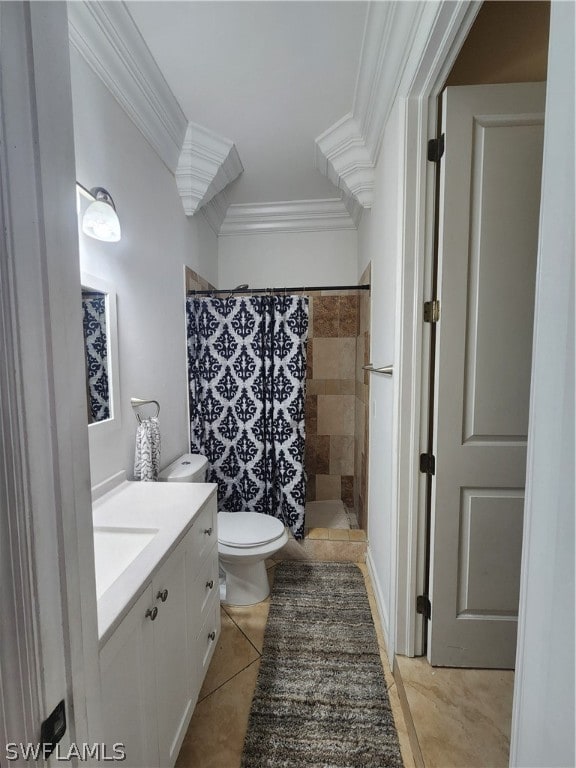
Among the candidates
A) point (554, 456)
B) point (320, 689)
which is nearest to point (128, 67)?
point (554, 456)

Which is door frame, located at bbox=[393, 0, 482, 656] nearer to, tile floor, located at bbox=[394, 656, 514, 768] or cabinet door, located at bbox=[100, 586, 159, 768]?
tile floor, located at bbox=[394, 656, 514, 768]

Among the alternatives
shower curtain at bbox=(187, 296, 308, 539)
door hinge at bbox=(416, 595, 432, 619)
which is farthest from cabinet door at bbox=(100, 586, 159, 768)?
shower curtain at bbox=(187, 296, 308, 539)

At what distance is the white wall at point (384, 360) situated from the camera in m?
1.41

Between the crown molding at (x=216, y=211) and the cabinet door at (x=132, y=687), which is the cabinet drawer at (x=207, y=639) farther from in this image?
the crown molding at (x=216, y=211)

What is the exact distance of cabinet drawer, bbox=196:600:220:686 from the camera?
4.03 feet

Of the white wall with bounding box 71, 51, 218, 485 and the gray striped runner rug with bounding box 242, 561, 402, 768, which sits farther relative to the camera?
the white wall with bounding box 71, 51, 218, 485

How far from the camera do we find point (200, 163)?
194cm

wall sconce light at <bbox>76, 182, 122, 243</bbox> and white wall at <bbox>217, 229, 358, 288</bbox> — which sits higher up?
white wall at <bbox>217, 229, 358, 288</bbox>

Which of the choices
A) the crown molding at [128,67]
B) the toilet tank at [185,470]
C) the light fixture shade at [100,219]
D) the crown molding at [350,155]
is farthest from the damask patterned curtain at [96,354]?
the crown molding at [350,155]

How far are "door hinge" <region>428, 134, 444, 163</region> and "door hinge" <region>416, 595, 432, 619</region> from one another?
1.70m

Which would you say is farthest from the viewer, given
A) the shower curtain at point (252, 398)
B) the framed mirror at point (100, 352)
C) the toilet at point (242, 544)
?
the shower curtain at point (252, 398)

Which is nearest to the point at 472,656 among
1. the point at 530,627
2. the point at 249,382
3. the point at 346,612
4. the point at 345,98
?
the point at 346,612

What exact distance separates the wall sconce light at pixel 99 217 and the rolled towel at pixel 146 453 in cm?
80

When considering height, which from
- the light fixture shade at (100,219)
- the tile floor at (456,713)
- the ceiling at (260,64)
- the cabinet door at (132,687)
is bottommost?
the tile floor at (456,713)
